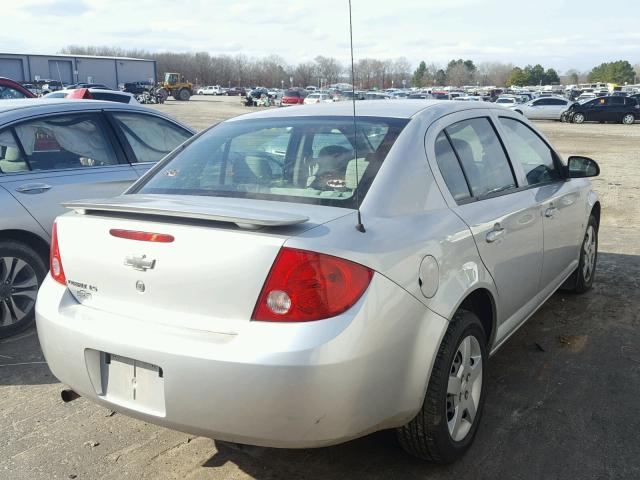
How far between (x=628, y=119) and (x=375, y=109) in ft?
116

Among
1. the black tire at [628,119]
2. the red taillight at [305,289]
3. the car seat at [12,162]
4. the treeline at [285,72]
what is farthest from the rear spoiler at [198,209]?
the treeline at [285,72]

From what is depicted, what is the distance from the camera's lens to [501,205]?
11.4 ft

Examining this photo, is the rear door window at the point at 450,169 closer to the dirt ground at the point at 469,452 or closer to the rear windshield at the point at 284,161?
the rear windshield at the point at 284,161

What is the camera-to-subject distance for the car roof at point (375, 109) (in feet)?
11.1

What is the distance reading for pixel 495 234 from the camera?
10.7ft

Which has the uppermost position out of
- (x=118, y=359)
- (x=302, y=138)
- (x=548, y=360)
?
(x=302, y=138)

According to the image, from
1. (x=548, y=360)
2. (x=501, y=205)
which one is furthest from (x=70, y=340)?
(x=548, y=360)

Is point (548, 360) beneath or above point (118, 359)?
beneath

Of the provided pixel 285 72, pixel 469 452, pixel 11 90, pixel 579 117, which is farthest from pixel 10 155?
pixel 285 72

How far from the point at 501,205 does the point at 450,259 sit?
80cm

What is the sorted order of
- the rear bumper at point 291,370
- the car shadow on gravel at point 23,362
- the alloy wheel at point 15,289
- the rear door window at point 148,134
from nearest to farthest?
the rear bumper at point 291,370 → the car shadow on gravel at point 23,362 → the alloy wheel at point 15,289 → the rear door window at point 148,134

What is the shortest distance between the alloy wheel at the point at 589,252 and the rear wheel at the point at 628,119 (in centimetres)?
3284

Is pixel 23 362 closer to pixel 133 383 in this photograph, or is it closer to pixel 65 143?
pixel 65 143

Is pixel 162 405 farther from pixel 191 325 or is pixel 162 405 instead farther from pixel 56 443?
pixel 56 443
